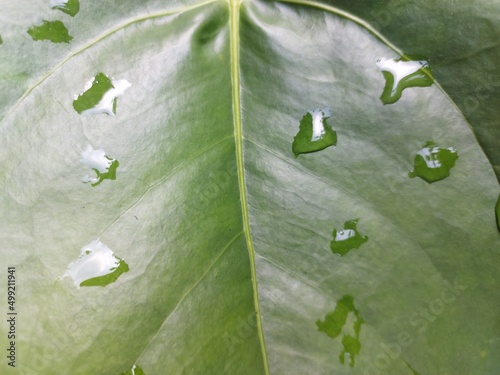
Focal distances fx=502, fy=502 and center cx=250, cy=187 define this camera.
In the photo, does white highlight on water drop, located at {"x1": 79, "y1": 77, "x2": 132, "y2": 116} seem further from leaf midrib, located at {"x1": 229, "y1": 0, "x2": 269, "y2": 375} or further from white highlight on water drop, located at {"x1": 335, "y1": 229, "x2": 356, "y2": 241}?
white highlight on water drop, located at {"x1": 335, "y1": 229, "x2": 356, "y2": 241}

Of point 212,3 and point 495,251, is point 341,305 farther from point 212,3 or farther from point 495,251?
point 212,3

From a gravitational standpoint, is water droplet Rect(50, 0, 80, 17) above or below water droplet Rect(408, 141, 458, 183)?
below

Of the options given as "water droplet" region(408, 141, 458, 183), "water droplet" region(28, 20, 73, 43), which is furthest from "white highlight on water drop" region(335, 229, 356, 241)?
"water droplet" region(28, 20, 73, 43)

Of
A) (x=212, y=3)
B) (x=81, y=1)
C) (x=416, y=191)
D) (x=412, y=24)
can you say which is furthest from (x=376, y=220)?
(x=81, y=1)

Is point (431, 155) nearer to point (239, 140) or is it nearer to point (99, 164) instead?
point (239, 140)

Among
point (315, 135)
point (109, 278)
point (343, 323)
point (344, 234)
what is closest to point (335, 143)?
point (315, 135)

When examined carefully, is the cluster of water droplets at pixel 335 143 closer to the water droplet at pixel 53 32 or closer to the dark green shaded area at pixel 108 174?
the dark green shaded area at pixel 108 174
